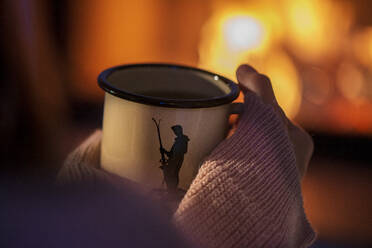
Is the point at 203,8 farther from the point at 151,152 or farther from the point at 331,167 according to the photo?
the point at 151,152

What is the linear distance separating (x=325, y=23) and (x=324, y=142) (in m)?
0.31

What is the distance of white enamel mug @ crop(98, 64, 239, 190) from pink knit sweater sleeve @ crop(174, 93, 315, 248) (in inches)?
0.9

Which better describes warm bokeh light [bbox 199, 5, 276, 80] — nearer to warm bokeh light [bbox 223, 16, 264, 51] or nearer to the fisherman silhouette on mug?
warm bokeh light [bbox 223, 16, 264, 51]

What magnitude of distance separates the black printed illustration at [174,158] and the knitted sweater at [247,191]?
25 mm

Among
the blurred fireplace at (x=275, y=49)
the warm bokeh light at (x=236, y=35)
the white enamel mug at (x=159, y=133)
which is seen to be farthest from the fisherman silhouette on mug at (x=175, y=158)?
the warm bokeh light at (x=236, y=35)

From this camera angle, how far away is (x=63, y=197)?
0.76 ft

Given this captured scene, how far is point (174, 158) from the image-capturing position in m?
0.34

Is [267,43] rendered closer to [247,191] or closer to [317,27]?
[317,27]

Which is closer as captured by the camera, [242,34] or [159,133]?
[159,133]

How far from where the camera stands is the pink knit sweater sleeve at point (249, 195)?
291 mm

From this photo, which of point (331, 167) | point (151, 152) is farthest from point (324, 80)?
point (151, 152)

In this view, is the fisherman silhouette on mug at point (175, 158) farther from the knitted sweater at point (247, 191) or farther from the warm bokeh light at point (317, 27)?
the warm bokeh light at point (317, 27)

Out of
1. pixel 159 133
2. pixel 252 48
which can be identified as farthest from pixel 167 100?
pixel 252 48

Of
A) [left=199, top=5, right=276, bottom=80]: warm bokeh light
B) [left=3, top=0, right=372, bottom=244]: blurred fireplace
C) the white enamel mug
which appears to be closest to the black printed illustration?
the white enamel mug
